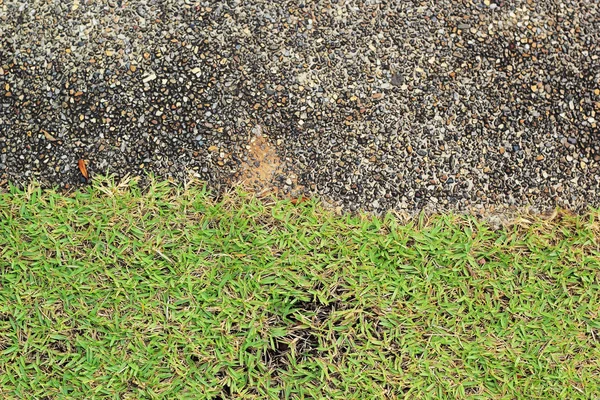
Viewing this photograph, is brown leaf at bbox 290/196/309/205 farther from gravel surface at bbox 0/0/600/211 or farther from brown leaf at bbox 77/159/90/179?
brown leaf at bbox 77/159/90/179

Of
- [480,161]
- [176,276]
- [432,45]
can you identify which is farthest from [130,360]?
[432,45]

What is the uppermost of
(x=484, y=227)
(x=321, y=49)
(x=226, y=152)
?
(x=321, y=49)

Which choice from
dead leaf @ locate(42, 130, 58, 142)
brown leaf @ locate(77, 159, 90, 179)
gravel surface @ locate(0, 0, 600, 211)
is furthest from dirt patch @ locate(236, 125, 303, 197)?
dead leaf @ locate(42, 130, 58, 142)

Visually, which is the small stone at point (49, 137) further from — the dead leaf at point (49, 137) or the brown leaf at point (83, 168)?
the brown leaf at point (83, 168)

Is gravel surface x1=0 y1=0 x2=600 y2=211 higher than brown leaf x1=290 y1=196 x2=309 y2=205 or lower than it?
higher

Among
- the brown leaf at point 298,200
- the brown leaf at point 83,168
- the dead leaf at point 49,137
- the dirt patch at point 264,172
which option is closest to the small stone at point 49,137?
the dead leaf at point 49,137

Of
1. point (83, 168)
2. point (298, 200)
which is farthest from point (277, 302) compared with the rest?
point (83, 168)

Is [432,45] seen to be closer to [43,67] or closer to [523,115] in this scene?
[523,115]
